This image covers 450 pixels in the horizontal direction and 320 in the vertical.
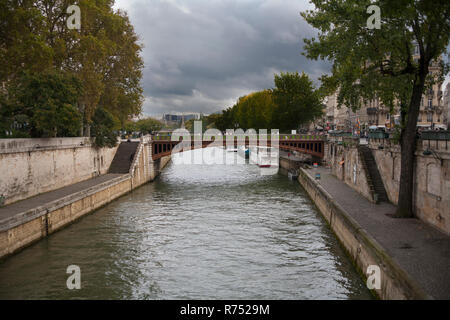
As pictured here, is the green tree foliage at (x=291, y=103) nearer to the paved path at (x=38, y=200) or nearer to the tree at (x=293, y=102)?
the tree at (x=293, y=102)

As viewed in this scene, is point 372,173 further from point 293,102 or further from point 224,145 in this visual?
point 293,102

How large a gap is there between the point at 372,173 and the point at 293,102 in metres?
50.1

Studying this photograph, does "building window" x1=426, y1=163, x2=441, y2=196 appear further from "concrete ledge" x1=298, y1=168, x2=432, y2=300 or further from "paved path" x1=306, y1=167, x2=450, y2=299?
"concrete ledge" x1=298, y1=168, x2=432, y2=300

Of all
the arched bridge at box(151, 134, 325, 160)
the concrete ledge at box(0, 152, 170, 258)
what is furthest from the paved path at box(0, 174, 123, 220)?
the arched bridge at box(151, 134, 325, 160)

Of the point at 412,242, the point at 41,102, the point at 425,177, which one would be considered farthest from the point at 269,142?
the point at 412,242

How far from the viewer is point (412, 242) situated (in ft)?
54.2

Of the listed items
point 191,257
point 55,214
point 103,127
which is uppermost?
point 103,127

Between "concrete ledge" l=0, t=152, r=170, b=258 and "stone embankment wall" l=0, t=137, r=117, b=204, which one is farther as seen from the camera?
"stone embankment wall" l=0, t=137, r=117, b=204

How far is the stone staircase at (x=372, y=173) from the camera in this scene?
1038 inches

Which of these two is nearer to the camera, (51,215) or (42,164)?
(51,215)

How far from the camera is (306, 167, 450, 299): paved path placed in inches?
492

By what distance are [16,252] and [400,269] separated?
16.9 m

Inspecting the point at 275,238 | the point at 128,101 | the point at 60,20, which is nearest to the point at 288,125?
the point at 128,101

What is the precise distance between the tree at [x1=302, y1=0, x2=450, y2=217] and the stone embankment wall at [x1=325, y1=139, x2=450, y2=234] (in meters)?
0.55
